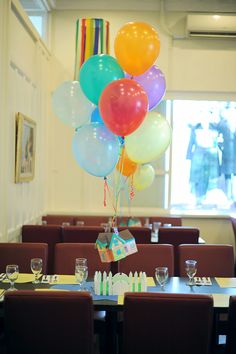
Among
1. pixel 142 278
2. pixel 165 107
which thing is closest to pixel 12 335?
pixel 142 278

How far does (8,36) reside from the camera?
3.80 metres

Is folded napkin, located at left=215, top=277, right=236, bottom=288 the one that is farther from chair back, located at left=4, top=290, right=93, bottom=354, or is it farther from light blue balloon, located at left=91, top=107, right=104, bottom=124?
light blue balloon, located at left=91, top=107, right=104, bottom=124

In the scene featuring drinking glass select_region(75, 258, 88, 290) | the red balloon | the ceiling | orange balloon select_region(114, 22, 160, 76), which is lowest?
drinking glass select_region(75, 258, 88, 290)

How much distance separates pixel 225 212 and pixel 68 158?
2.43m

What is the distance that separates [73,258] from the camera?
3070 millimetres

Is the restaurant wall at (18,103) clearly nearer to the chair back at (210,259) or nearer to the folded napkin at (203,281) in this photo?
the chair back at (210,259)

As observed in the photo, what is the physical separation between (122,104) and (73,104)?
72 cm

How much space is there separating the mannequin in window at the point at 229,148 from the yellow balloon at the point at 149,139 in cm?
346

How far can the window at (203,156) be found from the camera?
6.14m

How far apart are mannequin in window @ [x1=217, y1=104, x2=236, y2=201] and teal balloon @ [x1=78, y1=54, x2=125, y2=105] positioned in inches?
148

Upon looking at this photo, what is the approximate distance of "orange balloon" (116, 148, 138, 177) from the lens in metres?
3.19

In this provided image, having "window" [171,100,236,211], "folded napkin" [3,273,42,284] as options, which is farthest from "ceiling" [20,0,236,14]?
"folded napkin" [3,273,42,284]

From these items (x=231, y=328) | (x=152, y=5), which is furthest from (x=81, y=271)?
(x=152, y=5)

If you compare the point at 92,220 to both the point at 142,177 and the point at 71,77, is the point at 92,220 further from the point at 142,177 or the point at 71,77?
the point at 71,77
